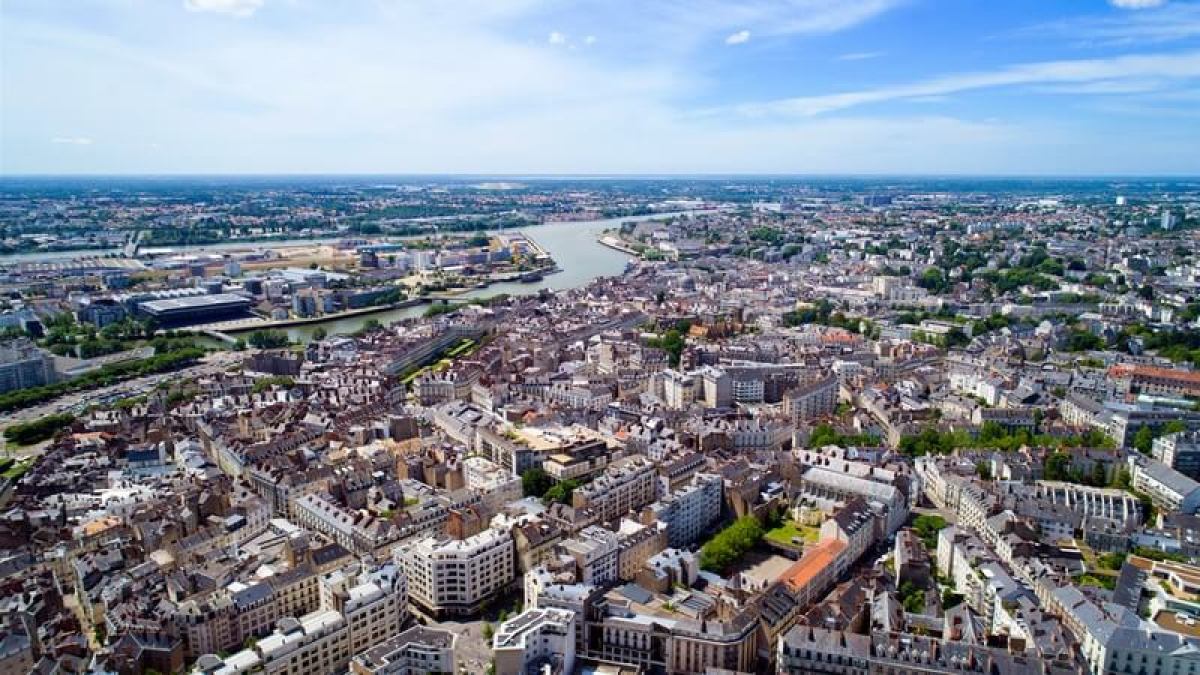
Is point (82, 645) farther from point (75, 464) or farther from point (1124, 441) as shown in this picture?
point (1124, 441)

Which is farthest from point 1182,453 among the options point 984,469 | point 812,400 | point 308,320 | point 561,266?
point 561,266

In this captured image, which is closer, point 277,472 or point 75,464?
point 277,472

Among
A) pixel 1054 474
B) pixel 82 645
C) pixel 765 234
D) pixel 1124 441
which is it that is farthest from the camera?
pixel 765 234

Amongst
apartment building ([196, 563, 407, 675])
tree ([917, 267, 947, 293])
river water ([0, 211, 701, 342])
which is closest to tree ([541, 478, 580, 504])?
apartment building ([196, 563, 407, 675])


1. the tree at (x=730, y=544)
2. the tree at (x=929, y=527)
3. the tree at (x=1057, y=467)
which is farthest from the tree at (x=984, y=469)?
the tree at (x=730, y=544)

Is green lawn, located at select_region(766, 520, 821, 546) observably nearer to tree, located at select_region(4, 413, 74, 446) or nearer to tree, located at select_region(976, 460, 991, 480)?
tree, located at select_region(976, 460, 991, 480)

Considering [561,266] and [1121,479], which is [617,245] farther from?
[1121,479]

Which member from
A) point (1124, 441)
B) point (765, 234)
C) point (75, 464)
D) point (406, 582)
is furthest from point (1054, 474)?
point (765, 234)
